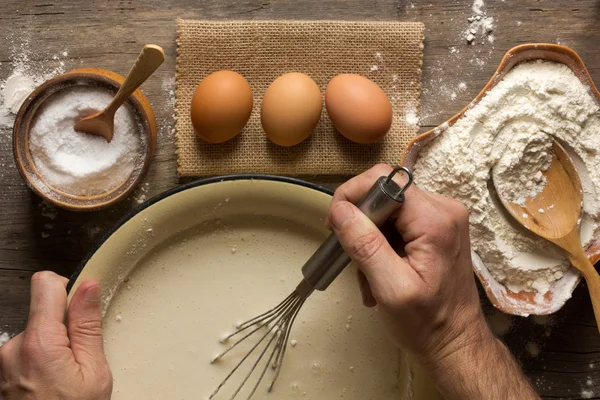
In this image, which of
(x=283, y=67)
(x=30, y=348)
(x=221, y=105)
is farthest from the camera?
(x=283, y=67)

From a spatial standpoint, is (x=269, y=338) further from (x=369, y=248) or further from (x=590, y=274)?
A: (x=590, y=274)

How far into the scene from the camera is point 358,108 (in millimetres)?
1046

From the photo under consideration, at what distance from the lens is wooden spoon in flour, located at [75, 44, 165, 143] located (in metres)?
0.88

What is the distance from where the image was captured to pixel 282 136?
3.48 ft

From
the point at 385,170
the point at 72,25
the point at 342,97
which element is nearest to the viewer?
the point at 385,170

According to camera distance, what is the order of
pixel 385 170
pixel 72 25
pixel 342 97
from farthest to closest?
pixel 72 25
pixel 342 97
pixel 385 170

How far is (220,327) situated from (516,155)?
62 centimetres

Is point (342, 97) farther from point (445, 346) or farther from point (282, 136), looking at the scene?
point (445, 346)

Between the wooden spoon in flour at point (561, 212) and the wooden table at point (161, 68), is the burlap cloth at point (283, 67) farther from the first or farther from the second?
the wooden spoon in flour at point (561, 212)

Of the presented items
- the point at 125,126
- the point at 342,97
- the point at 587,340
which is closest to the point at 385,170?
the point at 342,97

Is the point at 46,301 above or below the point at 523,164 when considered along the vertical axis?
below

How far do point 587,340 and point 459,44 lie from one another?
25.4 inches

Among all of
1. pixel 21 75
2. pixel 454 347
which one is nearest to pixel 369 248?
pixel 454 347

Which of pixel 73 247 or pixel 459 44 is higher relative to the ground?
pixel 459 44
